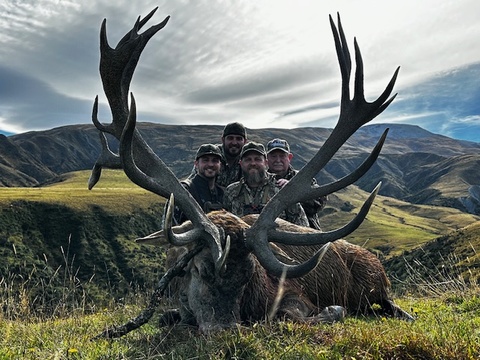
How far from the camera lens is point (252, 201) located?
9.59 meters

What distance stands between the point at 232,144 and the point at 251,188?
210cm

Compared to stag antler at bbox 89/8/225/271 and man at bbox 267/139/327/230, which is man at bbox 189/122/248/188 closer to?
man at bbox 267/139/327/230

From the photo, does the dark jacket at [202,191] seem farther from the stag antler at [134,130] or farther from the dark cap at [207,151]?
the stag antler at [134,130]

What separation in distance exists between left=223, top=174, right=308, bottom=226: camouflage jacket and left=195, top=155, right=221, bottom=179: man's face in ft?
2.73

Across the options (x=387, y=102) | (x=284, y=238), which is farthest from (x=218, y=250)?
(x=387, y=102)

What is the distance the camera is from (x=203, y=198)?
1022cm

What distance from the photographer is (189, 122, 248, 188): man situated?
11.4 meters

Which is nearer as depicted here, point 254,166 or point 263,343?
point 263,343

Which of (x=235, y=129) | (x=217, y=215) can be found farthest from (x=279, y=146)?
(x=217, y=215)

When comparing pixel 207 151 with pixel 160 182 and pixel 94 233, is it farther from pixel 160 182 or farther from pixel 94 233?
pixel 94 233

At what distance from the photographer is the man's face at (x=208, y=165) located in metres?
10.4

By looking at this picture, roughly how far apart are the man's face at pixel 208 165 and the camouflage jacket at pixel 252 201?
83 centimetres

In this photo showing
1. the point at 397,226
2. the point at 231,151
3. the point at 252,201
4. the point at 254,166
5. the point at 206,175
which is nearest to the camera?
the point at 252,201

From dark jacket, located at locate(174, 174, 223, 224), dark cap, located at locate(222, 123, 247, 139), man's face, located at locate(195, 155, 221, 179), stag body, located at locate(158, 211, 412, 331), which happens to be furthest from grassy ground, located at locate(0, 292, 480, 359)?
dark cap, located at locate(222, 123, 247, 139)
